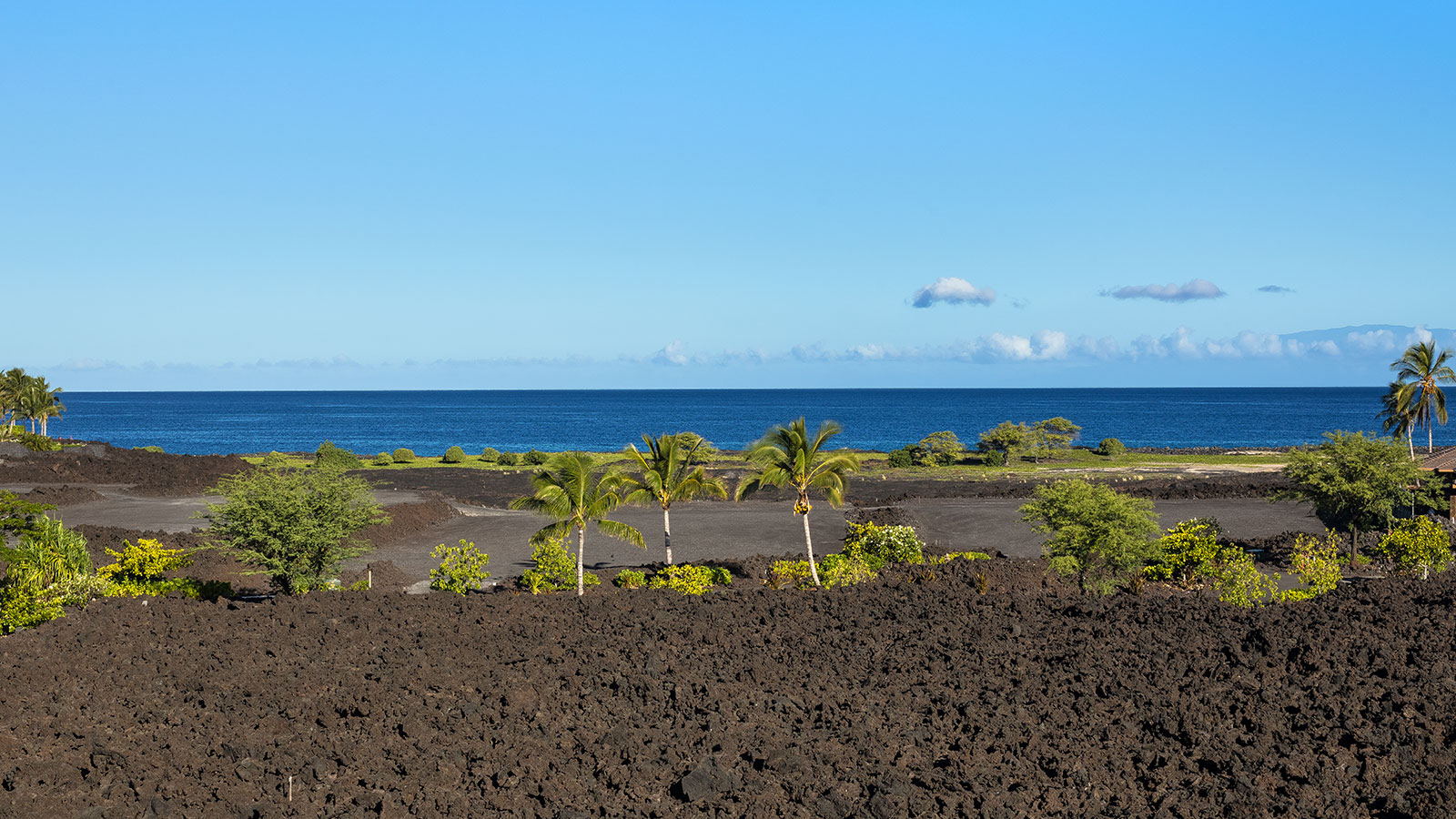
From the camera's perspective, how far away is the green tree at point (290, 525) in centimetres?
2786

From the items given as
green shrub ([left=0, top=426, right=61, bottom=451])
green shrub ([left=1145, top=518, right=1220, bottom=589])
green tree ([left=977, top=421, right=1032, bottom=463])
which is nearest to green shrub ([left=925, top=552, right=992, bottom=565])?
green shrub ([left=1145, top=518, right=1220, bottom=589])

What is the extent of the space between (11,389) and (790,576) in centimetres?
Result: 9848

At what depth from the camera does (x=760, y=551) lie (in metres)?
41.6

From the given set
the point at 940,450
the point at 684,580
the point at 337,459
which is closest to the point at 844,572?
the point at 684,580

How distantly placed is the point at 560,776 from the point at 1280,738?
11.6m

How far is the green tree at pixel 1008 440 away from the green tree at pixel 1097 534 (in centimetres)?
5588

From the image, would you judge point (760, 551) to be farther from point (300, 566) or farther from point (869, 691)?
point (869, 691)

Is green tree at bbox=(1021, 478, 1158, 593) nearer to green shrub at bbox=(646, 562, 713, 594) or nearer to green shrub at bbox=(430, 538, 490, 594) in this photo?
green shrub at bbox=(646, 562, 713, 594)

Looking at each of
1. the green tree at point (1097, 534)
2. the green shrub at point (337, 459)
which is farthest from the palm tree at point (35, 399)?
the green tree at point (1097, 534)

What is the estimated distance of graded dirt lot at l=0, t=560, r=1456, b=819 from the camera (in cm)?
1419

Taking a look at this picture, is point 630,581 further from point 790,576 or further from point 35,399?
point 35,399

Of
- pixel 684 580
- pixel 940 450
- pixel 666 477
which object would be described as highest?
pixel 666 477

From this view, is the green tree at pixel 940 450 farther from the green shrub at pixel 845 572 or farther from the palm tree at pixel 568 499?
the palm tree at pixel 568 499

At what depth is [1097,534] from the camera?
94.8 feet
